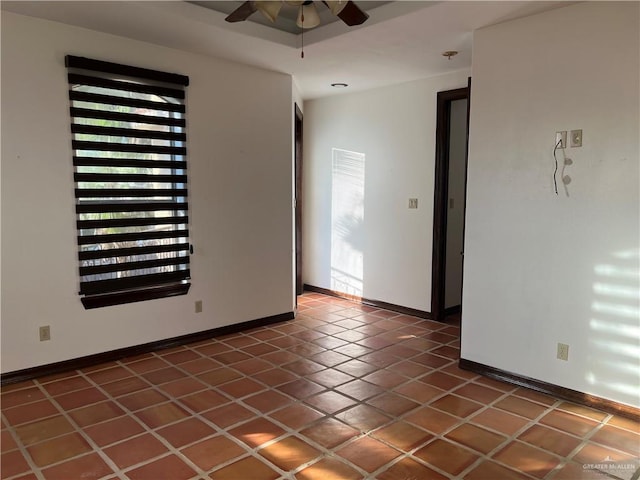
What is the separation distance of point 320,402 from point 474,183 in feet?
6.25

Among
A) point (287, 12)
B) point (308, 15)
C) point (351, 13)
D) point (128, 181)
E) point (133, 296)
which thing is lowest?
point (133, 296)

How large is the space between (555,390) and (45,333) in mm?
3562

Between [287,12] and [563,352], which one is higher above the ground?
[287,12]

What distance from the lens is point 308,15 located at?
8.70ft

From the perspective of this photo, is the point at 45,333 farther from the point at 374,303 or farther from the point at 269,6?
the point at 374,303

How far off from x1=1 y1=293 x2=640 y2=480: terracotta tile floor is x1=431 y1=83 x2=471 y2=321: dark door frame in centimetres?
101

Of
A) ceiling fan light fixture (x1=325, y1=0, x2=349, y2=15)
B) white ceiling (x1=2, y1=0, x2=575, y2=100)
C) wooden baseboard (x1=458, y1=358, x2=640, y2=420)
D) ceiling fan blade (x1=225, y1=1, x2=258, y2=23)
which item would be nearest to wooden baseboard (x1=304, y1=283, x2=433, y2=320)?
wooden baseboard (x1=458, y1=358, x2=640, y2=420)

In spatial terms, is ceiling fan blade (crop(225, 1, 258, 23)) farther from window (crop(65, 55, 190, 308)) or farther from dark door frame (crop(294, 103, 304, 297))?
dark door frame (crop(294, 103, 304, 297))

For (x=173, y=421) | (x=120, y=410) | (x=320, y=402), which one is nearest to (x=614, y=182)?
(x=320, y=402)

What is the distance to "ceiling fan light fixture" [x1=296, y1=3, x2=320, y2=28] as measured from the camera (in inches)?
103

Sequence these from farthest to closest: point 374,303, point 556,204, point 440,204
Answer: point 374,303 → point 440,204 → point 556,204

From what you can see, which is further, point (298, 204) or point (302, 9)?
point (298, 204)

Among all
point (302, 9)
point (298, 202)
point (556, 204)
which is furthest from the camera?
point (298, 202)

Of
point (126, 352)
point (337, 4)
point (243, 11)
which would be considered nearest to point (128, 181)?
point (126, 352)
